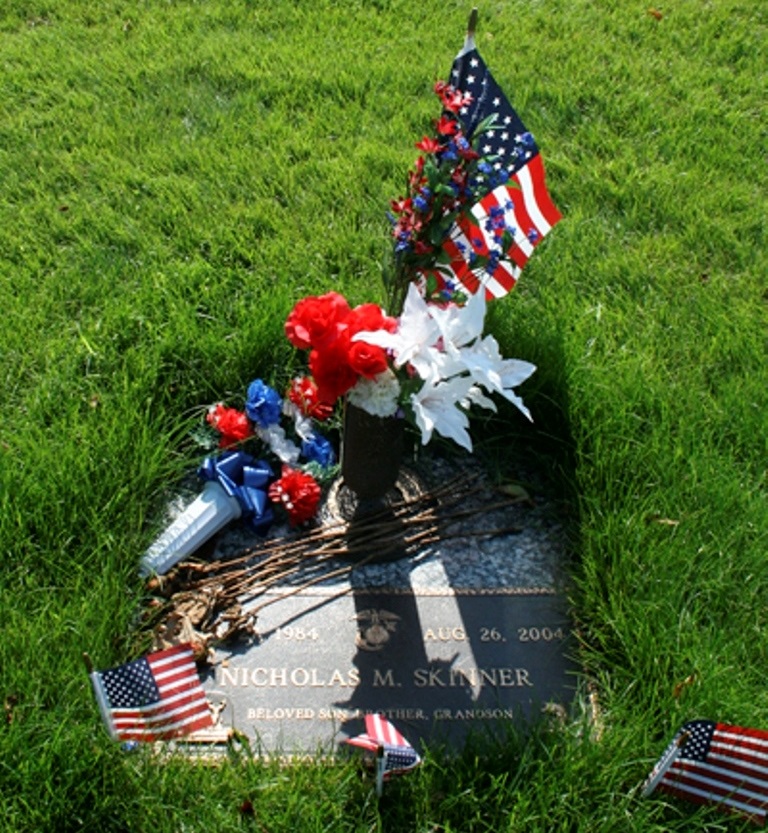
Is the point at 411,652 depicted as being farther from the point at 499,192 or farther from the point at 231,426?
the point at 499,192

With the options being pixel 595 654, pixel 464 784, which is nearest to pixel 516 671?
pixel 595 654

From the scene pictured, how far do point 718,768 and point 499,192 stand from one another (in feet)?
6.14

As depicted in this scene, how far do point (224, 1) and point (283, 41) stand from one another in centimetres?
56

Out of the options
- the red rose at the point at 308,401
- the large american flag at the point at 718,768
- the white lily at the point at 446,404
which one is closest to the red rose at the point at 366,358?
the white lily at the point at 446,404

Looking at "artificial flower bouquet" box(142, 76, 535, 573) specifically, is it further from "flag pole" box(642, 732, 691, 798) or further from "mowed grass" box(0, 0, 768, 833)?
"flag pole" box(642, 732, 691, 798)

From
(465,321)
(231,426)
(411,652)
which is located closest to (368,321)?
(465,321)

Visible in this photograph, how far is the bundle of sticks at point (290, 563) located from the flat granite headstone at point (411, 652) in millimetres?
34

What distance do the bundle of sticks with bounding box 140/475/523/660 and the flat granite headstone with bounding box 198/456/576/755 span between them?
3cm

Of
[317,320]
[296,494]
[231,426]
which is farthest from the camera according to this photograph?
[231,426]

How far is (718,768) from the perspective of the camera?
227cm

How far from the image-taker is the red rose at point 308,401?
3.20m

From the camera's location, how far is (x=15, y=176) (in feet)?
14.1

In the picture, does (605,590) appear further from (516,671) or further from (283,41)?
(283,41)

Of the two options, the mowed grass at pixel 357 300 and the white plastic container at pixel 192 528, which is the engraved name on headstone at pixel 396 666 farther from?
the white plastic container at pixel 192 528
